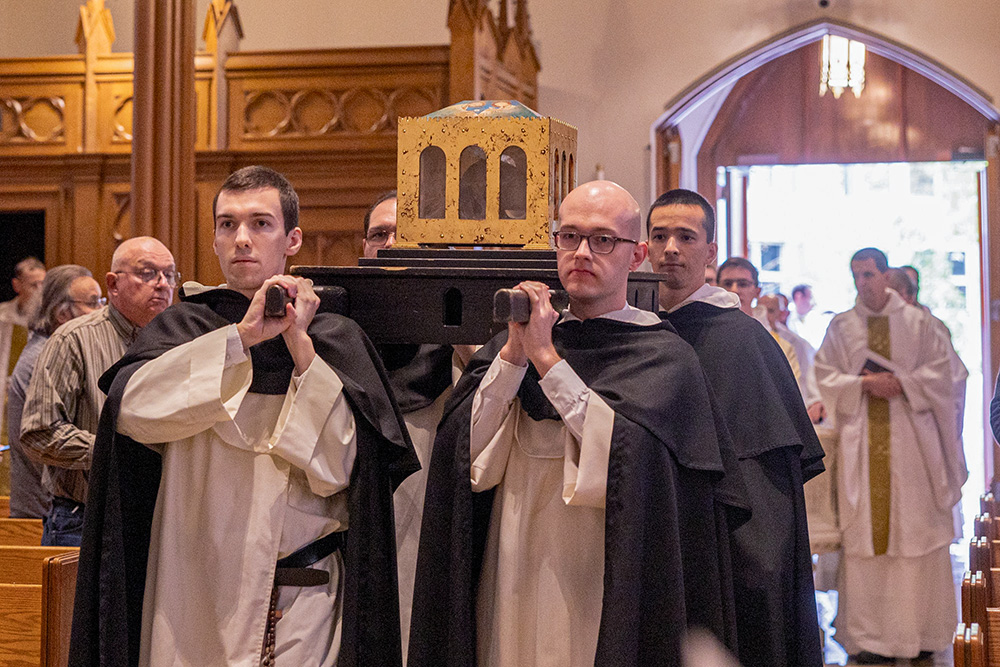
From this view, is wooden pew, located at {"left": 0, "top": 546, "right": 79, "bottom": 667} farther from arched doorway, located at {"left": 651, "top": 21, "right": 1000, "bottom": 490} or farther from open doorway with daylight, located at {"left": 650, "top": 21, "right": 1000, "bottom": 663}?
arched doorway, located at {"left": 651, "top": 21, "right": 1000, "bottom": 490}

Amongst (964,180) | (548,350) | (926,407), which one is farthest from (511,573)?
(964,180)

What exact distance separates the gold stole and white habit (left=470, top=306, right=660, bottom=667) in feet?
16.0

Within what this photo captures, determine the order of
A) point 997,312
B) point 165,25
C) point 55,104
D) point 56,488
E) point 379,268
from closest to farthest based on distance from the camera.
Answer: point 379,268 → point 56,488 → point 165,25 → point 55,104 → point 997,312

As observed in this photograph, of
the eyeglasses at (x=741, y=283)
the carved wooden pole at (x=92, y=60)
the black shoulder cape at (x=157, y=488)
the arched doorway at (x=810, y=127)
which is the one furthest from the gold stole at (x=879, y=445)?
the carved wooden pole at (x=92, y=60)

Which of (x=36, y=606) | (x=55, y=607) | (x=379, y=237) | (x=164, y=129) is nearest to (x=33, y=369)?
(x=379, y=237)

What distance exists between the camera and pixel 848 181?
14930mm

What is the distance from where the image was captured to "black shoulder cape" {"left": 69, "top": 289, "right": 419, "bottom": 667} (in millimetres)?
3049

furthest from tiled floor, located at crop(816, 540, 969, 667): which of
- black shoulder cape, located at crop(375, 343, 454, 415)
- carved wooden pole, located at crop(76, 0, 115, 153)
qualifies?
carved wooden pole, located at crop(76, 0, 115, 153)

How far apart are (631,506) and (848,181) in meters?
12.8

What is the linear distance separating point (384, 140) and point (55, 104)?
2818mm

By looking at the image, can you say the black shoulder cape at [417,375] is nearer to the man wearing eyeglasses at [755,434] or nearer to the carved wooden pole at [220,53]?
the man wearing eyeglasses at [755,434]

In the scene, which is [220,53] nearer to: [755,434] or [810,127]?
[755,434]

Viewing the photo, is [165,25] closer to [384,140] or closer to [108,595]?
[384,140]

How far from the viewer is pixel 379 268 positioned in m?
3.44
